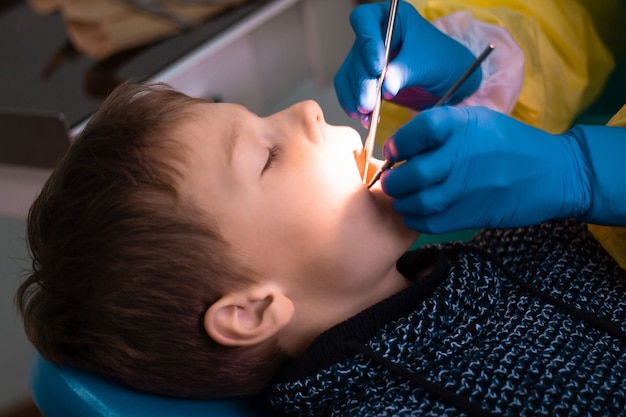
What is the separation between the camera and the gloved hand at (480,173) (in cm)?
90

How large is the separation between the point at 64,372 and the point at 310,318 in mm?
326

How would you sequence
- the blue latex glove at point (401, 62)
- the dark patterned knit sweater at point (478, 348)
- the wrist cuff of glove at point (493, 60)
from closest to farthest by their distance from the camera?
the dark patterned knit sweater at point (478, 348) < the blue latex glove at point (401, 62) < the wrist cuff of glove at point (493, 60)

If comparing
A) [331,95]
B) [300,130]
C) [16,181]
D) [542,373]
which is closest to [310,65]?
[331,95]

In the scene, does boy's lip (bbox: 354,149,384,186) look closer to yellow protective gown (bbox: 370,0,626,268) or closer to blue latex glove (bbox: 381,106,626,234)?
blue latex glove (bbox: 381,106,626,234)

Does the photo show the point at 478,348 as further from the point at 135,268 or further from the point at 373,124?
the point at 135,268

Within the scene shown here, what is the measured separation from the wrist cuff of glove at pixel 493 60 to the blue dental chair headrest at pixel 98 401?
0.69 m

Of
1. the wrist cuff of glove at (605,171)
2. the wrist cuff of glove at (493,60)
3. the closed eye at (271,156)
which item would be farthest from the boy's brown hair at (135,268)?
the wrist cuff of glove at (493,60)

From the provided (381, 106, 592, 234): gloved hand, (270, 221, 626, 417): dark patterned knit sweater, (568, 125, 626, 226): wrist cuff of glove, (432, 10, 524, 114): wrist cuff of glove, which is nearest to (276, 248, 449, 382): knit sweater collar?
(270, 221, 626, 417): dark patterned knit sweater

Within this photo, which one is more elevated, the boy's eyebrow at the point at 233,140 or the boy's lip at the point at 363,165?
the boy's eyebrow at the point at 233,140

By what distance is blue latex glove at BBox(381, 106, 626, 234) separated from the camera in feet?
2.95

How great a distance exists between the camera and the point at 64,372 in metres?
0.94

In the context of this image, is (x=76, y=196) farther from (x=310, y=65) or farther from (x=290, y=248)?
(x=310, y=65)

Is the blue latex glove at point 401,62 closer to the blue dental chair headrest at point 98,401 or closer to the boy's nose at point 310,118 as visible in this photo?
the boy's nose at point 310,118

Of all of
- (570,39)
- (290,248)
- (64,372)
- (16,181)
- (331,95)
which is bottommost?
(331,95)
